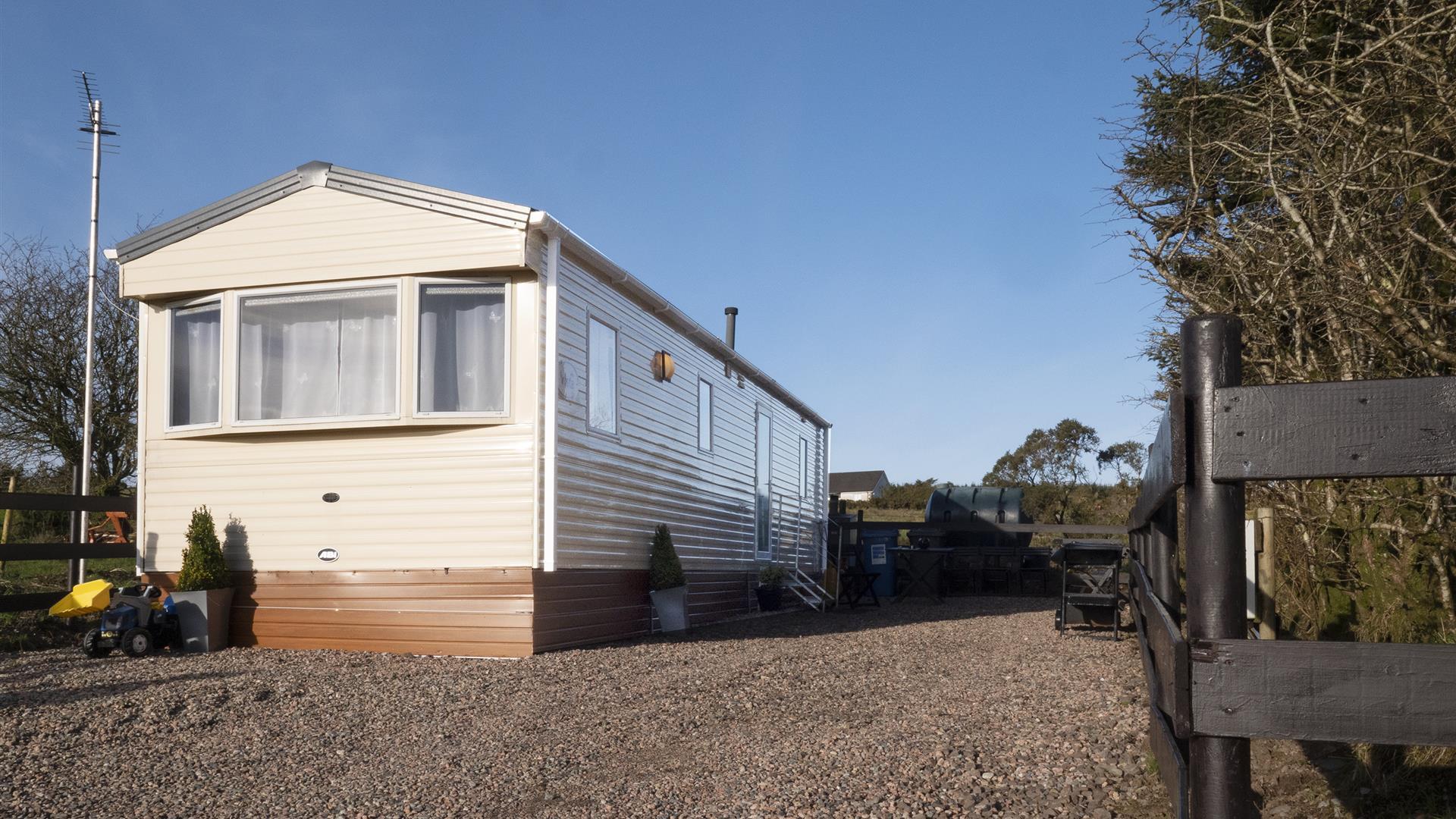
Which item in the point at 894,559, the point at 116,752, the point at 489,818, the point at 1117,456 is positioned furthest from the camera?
the point at 1117,456

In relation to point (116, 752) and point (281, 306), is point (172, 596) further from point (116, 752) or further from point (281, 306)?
point (116, 752)

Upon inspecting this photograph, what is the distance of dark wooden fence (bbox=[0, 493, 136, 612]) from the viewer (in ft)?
29.8

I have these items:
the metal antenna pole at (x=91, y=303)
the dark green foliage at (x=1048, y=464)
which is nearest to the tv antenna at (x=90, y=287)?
the metal antenna pole at (x=91, y=303)

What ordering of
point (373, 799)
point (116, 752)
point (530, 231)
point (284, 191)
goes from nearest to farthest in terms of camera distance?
point (373, 799)
point (116, 752)
point (530, 231)
point (284, 191)

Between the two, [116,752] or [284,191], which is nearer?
[116,752]

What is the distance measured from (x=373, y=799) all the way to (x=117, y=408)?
572 inches

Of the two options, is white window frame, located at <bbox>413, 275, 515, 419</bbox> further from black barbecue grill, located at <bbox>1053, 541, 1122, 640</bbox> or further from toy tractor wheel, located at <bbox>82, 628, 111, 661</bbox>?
black barbecue grill, located at <bbox>1053, 541, 1122, 640</bbox>

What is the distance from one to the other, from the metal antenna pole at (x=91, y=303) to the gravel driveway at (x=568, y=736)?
6.87 m

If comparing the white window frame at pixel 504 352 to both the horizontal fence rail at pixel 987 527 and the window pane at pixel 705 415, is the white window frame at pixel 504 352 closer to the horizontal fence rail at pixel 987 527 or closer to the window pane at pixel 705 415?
the window pane at pixel 705 415

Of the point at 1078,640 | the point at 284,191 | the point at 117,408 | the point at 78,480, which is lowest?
the point at 1078,640

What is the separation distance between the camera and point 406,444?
866cm

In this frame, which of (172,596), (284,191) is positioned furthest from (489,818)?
(284,191)

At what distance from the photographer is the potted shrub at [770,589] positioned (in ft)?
47.4

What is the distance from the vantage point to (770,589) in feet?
47.5
